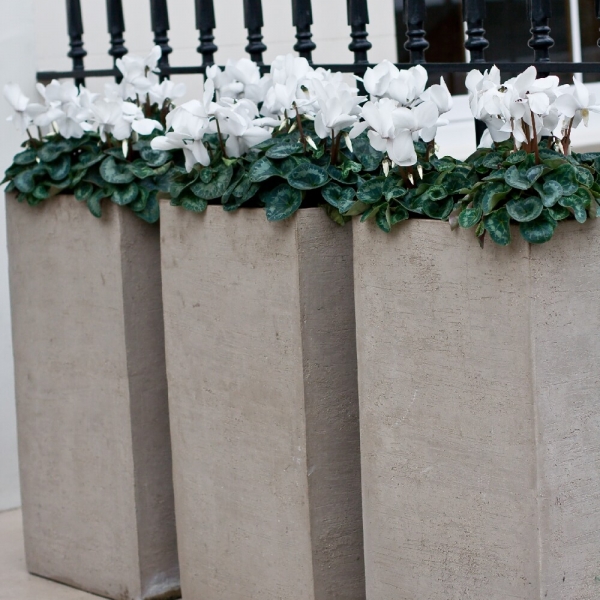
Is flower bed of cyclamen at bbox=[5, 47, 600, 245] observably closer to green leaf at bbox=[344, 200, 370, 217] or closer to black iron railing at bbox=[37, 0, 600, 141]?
green leaf at bbox=[344, 200, 370, 217]

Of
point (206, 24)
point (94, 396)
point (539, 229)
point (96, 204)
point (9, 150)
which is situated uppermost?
point (206, 24)

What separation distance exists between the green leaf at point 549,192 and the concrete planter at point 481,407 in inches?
2.6

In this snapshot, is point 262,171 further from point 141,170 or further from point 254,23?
point 254,23

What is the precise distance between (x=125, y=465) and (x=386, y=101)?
1.18 m

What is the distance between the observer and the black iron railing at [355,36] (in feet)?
6.77

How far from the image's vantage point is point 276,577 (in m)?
2.35

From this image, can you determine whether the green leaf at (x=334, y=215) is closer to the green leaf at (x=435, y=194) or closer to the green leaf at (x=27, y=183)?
the green leaf at (x=435, y=194)

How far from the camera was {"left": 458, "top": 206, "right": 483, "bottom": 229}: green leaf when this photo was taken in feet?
5.99

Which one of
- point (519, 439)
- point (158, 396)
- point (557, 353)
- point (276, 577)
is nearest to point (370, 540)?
point (276, 577)

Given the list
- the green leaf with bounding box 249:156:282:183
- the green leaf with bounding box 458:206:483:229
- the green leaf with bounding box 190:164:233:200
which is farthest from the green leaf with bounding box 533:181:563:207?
the green leaf with bounding box 190:164:233:200

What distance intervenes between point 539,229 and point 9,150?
6.71 ft

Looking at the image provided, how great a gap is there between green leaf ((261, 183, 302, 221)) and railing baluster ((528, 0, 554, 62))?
1.71 ft

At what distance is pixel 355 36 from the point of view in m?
2.43

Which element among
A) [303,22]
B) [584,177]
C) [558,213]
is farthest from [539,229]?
[303,22]
